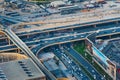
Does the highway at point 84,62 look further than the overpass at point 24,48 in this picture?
Yes

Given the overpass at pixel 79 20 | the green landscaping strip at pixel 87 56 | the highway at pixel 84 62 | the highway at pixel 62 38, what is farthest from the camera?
the overpass at pixel 79 20

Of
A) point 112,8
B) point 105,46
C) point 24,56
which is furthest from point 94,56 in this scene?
point 112,8

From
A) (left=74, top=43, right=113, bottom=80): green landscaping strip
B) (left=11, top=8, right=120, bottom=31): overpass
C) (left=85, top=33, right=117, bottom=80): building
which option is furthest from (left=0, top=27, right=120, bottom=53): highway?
→ (left=11, top=8, right=120, bottom=31): overpass

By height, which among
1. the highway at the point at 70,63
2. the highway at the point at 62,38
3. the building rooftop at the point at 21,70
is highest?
the highway at the point at 62,38

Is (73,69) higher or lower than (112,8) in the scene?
lower

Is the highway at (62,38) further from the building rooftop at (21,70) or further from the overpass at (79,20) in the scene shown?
the building rooftop at (21,70)

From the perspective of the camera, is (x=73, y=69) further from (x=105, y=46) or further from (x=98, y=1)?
(x=98, y=1)

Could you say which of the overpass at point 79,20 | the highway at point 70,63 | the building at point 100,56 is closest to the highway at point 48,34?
the overpass at point 79,20

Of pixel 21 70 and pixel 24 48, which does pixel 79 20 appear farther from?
pixel 21 70
